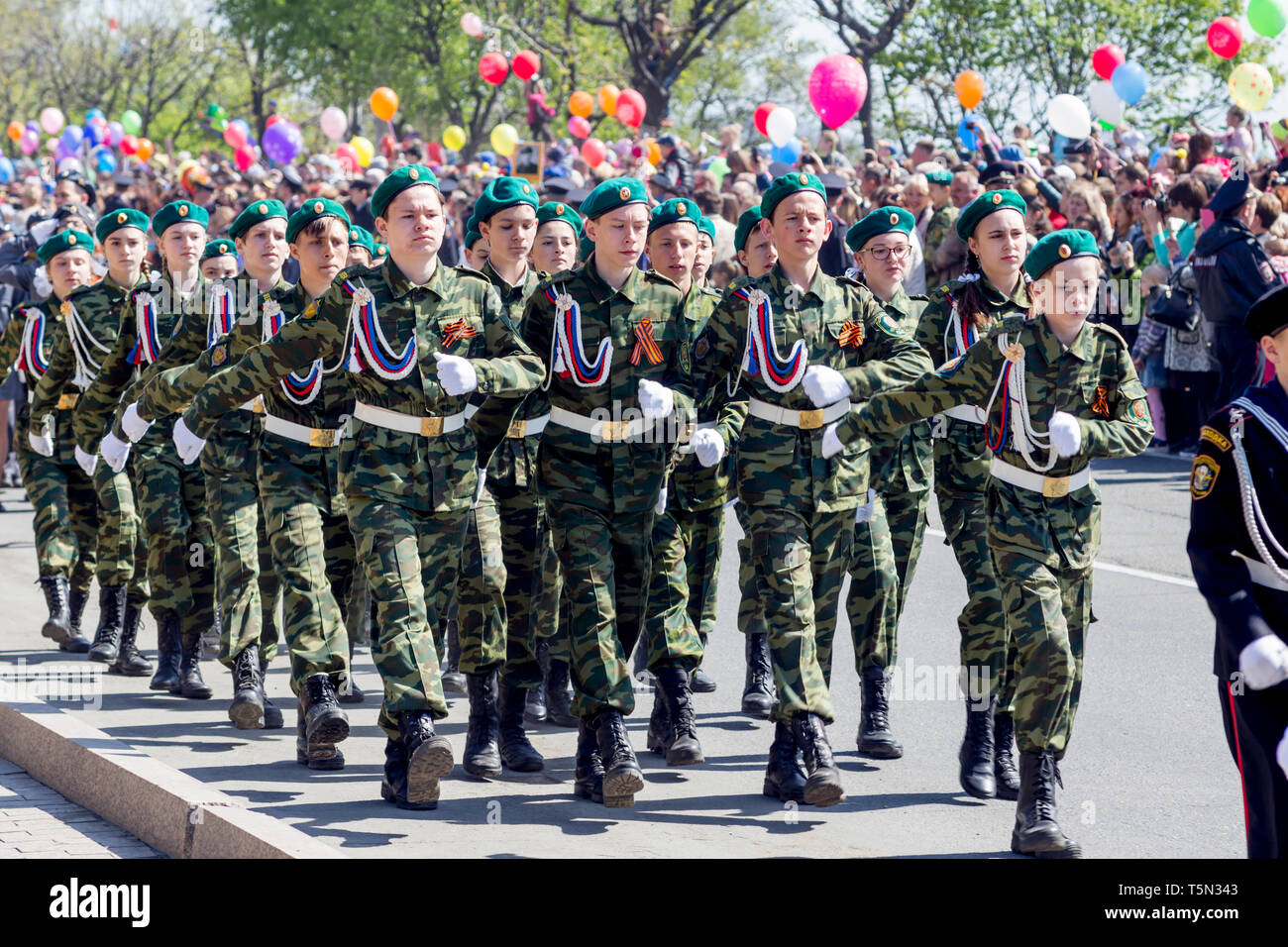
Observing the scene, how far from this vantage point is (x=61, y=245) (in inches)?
400

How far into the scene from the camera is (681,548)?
293 inches

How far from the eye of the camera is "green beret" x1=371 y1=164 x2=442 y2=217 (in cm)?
675

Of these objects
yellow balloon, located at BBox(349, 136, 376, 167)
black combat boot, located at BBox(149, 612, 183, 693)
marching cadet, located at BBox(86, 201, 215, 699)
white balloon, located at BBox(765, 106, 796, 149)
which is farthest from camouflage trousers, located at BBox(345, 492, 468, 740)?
yellow balloon, located at BBox(349, 136, 376, 167)

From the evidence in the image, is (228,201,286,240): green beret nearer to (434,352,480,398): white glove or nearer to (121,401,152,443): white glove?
(121,401,152,443): white glove

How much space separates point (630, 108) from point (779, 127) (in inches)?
214

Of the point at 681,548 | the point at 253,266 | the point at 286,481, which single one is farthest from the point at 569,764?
the point at 253,266

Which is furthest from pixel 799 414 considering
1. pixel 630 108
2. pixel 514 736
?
pixel 630 108

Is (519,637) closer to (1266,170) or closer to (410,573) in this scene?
(410,573)

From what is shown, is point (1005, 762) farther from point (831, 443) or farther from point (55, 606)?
point (55, 606)

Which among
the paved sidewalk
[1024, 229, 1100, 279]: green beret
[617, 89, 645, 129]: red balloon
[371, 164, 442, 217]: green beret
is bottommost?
the paved sidewalk

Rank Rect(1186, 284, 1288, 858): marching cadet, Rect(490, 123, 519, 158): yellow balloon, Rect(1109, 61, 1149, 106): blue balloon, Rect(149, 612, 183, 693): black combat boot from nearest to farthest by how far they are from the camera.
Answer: Rect(1186, 284, 1288, 858): marching cadet
Rect(149, 612, 183, 693): black combat boot
Rect(1109, 61, 1149, 106): blue balloon
Rect(490, 123, 519, 158): yellow balloon

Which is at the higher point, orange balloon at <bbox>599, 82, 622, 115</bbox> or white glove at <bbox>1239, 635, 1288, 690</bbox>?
orange balloon at <bbox>599, 82, 622, 115</bbox>

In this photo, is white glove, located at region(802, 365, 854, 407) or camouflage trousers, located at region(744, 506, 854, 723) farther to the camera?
camouflage trousers, located at region(744, 506, 854, 723)

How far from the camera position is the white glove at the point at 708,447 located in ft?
22.5
